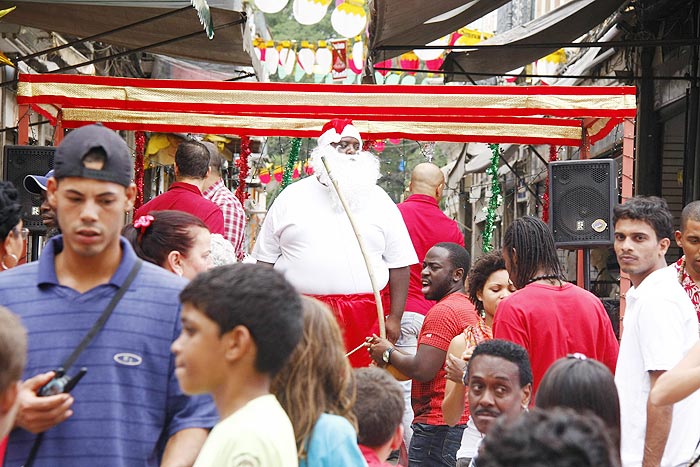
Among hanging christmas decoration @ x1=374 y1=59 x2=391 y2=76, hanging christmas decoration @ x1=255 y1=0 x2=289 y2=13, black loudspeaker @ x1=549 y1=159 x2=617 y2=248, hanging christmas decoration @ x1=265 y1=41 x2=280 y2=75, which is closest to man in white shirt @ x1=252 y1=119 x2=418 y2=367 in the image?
black loudspeaker @ x1=549 y1=159 x2=617 y2=248

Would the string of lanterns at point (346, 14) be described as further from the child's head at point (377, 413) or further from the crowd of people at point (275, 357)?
the child's head at point (377, 413)

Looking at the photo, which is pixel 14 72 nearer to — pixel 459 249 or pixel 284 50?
pixel 459 249

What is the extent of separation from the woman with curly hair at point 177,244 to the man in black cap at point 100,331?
0.87 metres

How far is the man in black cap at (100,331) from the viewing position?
11.0 ft

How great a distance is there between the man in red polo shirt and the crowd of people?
1.47 meters

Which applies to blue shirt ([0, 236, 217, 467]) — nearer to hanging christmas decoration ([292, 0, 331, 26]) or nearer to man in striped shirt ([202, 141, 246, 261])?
man in striped shirt ([202, 141, 246, 261])

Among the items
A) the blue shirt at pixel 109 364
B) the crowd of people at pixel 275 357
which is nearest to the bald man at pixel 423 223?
the crowd of people at pixel 275 357

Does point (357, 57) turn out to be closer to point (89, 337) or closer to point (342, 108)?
point (342, 108)

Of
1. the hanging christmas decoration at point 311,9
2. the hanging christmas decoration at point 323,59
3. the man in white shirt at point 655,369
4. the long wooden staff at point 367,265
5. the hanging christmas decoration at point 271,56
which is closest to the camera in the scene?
the man in white shirt at point 655,369

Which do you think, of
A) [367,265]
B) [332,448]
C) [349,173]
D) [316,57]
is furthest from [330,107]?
[316,57]

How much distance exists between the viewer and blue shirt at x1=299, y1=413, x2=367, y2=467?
10.6 ft

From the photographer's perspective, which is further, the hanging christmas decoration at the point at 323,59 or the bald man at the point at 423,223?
the hanging christmas decoration at the point at 323,59

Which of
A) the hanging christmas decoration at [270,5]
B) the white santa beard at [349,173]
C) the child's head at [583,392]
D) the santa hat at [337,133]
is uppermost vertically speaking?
the hanging christmas decoration at [270,5]

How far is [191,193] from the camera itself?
7.82 meters
